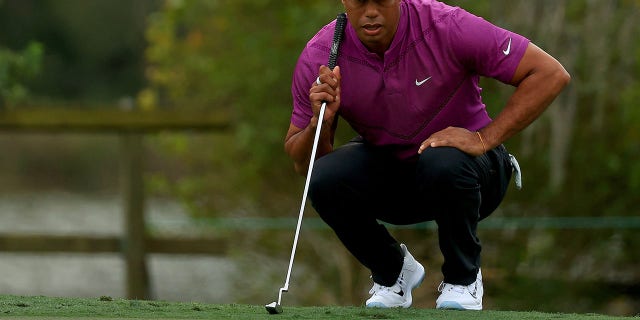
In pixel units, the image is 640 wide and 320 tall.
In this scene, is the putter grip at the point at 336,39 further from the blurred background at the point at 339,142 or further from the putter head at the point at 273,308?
the blurred background at the point at 339,142

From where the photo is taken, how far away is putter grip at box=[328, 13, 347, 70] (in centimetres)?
376

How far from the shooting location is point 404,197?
4035mm

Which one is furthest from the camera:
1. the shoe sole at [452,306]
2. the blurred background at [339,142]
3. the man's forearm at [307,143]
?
the blurred background at [339,142]

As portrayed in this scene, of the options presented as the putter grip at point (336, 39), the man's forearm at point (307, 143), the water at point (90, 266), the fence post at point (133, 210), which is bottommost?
the water at point (90, 266)

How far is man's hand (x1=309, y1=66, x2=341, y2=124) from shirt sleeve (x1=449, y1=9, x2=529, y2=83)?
1.16 ft

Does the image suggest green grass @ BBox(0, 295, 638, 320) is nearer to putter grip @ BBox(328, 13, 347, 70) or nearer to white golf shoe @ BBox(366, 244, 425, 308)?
white golf shoe @ BBox(366, 244, 425, 308)

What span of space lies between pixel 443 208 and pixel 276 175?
165 inches

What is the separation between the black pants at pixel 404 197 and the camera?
12.3 ft

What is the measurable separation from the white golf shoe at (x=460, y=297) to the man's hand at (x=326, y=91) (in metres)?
0.68

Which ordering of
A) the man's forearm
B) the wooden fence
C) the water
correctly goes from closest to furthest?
1. the man's forearm
2. the wooden fence
3. the water

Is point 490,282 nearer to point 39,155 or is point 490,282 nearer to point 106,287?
point 106,287

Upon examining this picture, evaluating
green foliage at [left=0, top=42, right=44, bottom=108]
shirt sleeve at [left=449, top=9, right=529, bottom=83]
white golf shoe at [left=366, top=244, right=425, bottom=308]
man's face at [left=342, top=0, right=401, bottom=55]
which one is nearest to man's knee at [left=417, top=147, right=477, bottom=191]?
shirt sleeve at [left=449, top=9, right=529, bottom=83]

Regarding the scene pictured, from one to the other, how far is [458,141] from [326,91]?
411mm

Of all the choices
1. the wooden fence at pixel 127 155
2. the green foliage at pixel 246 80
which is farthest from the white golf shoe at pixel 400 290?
the green foliage at pixel 246 80
